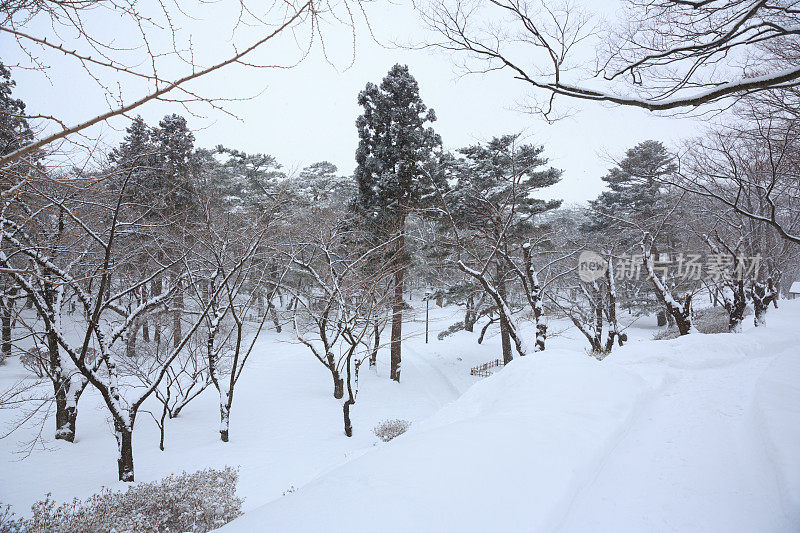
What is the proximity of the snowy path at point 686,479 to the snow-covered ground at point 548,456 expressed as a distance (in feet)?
0.05

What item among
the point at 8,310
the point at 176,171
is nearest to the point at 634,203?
the point at 176,171

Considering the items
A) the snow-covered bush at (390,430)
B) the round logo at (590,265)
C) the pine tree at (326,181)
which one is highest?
the pine tree at (326,181)

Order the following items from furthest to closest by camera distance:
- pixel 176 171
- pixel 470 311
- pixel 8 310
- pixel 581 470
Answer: pixel 470 311 < pixel 176 171 < pixel 8 310 < pixel 581 470

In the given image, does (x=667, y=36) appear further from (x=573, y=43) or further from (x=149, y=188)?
(x=149, y=188)

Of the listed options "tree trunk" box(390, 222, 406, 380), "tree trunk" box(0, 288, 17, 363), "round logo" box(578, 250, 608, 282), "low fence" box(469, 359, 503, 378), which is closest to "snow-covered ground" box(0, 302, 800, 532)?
"tree trunk" box(0, 288, 17, 363)

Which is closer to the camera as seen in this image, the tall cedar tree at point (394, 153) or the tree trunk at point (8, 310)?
the tree trunk at point (8, 310)

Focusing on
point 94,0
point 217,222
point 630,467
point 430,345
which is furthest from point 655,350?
point 430,345

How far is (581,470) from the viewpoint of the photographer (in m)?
2.98

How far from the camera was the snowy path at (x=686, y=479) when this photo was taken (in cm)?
260

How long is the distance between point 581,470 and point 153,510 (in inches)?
219

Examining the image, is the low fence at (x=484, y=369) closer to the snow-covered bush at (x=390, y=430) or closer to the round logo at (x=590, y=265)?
the round logo at (x=590, y=265)

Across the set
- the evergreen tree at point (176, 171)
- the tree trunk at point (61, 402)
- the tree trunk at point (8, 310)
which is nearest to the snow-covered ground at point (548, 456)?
the tree trunk at point (61, 402)

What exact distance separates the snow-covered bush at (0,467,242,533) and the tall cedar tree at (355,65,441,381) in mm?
8693

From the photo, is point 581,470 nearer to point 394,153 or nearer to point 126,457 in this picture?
point 126,457
